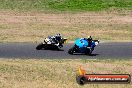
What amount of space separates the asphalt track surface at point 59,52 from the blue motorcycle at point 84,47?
0.38 m

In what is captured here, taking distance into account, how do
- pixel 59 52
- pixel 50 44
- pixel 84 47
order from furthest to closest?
pixel 50 44, pixel 59 52, pixel 84 47

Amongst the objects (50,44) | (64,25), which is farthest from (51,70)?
(64,25)

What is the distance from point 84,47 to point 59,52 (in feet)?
6.43

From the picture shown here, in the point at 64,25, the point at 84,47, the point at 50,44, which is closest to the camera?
the point at 84,47

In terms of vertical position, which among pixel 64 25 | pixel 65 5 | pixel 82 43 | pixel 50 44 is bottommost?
pixel 50 44

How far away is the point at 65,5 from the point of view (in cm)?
5553

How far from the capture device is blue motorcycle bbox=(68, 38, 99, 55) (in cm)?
3291

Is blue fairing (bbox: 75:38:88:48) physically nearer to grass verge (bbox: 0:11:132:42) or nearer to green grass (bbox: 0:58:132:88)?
green grass (bbox: 0:58:132:88)

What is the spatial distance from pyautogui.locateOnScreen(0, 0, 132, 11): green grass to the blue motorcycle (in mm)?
20958

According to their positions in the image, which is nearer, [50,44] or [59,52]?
[59,52]

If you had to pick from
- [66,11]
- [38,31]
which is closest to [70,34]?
[38,31]

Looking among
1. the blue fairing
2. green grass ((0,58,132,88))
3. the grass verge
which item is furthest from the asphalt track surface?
the grass verge

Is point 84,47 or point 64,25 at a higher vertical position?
point 64,25

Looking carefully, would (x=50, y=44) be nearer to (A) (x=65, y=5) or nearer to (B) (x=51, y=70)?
(B) (x=51, y=70)
